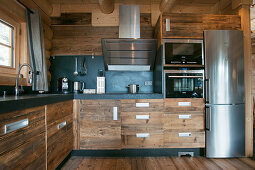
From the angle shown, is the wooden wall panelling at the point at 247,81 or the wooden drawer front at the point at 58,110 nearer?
the wooden drawer front at the point at 58,110

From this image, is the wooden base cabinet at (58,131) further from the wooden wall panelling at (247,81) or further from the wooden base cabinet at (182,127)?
the wooden wall panelling at (247,81)

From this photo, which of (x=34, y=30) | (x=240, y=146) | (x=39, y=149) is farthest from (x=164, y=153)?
(x=34, y=30)

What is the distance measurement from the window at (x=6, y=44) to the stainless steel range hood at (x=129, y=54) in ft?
4.42

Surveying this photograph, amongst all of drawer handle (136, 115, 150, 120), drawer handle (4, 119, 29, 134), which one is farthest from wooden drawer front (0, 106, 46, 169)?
drawer handle (136, 115, 150, 120)

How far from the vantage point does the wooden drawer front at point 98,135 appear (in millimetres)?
2219

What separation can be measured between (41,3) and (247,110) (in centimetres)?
380

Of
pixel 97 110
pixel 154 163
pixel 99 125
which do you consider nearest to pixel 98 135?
pixel 99 125

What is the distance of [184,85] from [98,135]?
1495mm

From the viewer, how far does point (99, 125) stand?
2225 millimetres

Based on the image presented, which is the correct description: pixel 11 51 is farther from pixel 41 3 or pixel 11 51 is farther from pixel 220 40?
pixel 220 40

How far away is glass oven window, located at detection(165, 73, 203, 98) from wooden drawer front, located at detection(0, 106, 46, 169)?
1.70 m

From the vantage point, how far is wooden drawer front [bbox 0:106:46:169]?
100 cm

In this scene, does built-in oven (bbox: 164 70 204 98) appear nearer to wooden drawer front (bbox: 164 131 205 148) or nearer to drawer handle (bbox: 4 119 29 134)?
wooden drawer front (bbox: 164 131 205 148)

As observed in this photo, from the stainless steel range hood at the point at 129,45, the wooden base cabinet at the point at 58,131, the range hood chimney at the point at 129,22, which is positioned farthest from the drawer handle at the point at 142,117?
the range hood chimney at the point at 129,22
